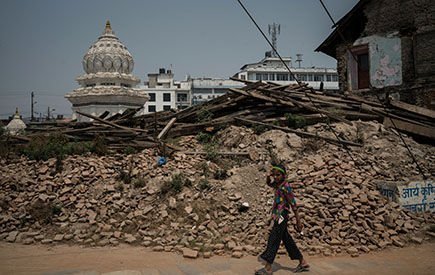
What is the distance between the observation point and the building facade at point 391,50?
41.2 feet

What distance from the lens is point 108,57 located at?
20.6 m

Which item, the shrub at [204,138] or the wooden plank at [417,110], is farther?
the shrub at [204,138]

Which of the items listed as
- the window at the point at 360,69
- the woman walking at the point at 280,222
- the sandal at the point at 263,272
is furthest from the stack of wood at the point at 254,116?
the sandal at the point at 263,272

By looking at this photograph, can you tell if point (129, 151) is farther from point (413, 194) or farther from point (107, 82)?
point (107, 82)

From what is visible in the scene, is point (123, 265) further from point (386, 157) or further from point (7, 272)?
point (386, 157)

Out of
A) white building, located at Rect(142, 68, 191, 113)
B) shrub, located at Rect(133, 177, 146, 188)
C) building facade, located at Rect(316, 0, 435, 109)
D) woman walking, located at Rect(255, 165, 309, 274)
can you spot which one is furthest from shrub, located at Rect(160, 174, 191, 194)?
white building, located at Rect(142, 68, 191, 113)

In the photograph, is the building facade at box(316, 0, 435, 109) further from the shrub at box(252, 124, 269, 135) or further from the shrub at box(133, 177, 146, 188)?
the shrub at box(133, 177, 146, 188)

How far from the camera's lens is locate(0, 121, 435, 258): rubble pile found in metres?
6.21

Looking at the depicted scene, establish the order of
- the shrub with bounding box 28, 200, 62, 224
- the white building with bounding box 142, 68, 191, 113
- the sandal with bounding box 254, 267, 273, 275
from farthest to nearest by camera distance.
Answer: the white building with bounding box 142, 68, 191, 113 → the shrub with bounding box 28, 200, 62, 224 → the sandal with bounding box 254, 267, 273, 275

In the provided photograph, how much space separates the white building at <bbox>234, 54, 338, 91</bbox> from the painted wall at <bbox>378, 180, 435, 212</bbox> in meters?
44.3

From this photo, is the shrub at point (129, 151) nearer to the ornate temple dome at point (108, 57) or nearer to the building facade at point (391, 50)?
the building facade at point (391, 50)

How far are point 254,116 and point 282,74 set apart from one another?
146 ft

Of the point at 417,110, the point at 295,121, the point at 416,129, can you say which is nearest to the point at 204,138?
the point at 295,121

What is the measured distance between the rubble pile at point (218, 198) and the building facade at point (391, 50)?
183 inches
